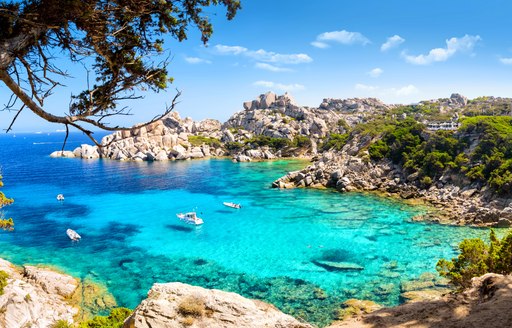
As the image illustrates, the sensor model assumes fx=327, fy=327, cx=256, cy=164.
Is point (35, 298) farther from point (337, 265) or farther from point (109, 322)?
point (337, 265)

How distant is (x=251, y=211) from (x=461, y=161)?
3561cm

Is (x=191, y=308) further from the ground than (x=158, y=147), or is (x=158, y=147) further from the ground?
(x=158, y=147)

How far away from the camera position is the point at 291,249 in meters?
33.6

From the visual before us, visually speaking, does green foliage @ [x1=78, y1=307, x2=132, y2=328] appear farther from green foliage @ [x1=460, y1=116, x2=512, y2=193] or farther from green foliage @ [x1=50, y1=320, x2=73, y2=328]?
green foliage @ [x1=460, y1=116, x2=512, y2=193]

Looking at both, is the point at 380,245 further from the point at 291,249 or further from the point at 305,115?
the point at 305,115

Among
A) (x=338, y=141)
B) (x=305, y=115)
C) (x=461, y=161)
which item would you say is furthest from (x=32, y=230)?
(x=305, y=115)

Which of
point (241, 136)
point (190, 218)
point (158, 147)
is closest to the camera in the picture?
point (190, 218)

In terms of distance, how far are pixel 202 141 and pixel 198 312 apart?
4960 inches

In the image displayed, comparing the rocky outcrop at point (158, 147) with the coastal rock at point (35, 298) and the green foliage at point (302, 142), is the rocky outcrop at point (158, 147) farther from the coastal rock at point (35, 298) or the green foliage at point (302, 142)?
the coastal rock at point (35, 298)

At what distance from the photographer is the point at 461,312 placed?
34.6 ft

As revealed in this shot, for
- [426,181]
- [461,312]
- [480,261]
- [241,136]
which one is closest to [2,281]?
[461,312]

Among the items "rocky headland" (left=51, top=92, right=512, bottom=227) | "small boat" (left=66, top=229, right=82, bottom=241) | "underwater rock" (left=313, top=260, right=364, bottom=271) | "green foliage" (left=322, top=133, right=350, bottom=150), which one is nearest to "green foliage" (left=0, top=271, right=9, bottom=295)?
"rocky headland" (left=51, top=92, right=512, bottom=227)

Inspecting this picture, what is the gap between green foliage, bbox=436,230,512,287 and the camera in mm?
17578

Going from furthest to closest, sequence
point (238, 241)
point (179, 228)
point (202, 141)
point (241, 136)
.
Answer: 1. point (202, 141)
2. point (241, 136)
3. point (179, 228)
4. point (238, 241)
